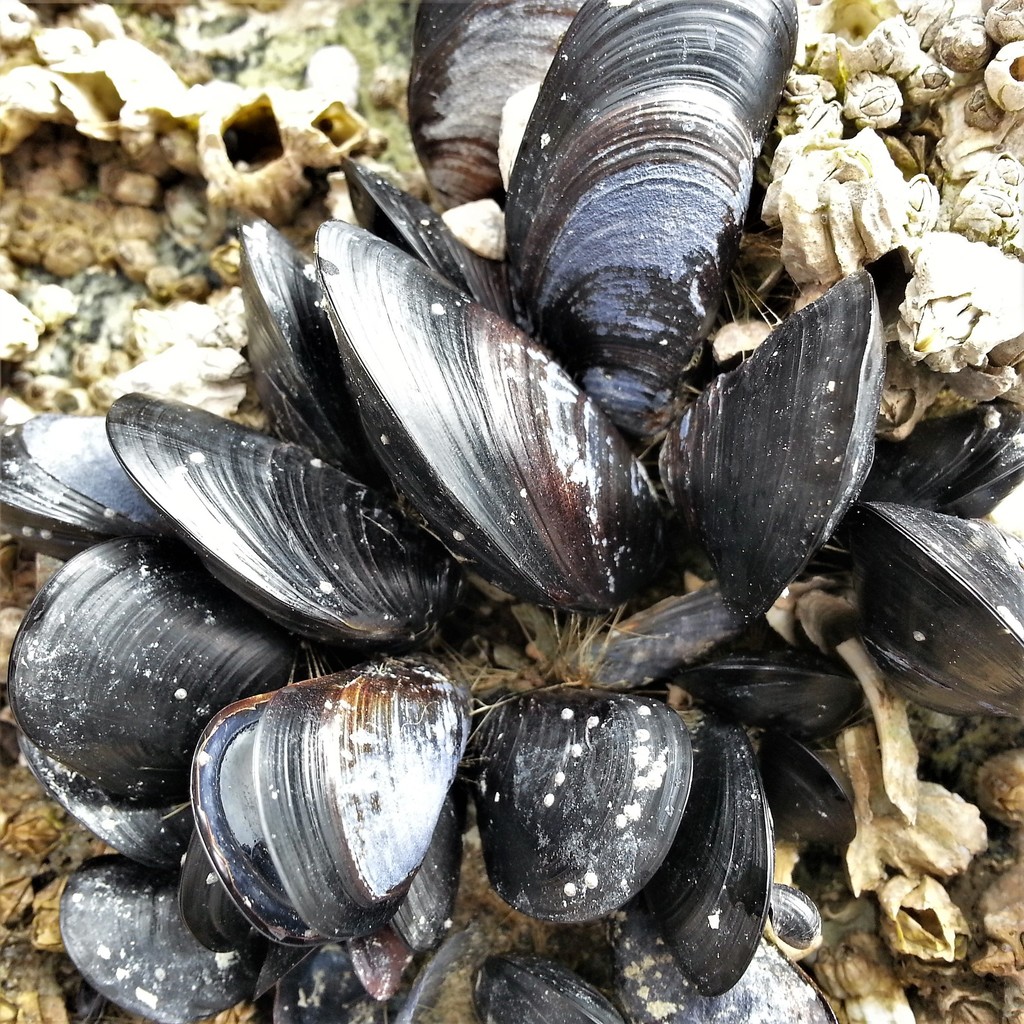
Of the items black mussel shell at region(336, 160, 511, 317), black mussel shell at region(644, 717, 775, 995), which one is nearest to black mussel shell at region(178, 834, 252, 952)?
black mussel shell at region(644, 717, 775, 995)

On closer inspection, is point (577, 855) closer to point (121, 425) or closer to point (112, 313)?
point (121, 425)

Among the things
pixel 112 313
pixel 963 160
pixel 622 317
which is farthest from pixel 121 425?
pixel 963 160

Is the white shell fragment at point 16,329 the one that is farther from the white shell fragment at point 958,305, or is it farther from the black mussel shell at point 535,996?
the white shell fragment at point 958,305

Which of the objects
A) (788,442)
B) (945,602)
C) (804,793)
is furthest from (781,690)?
(788,442)

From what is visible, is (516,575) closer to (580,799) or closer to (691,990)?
(580,799)

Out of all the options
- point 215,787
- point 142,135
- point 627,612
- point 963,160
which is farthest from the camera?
point 142,135
